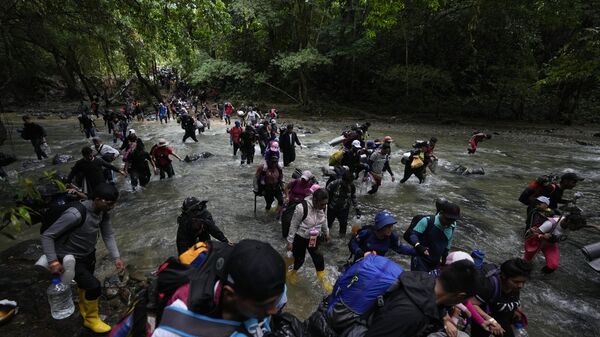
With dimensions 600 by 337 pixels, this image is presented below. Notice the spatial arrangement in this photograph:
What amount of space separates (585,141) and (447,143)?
818 cm

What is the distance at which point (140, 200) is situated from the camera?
9.23 meters

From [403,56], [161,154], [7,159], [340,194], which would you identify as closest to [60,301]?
[340,194]

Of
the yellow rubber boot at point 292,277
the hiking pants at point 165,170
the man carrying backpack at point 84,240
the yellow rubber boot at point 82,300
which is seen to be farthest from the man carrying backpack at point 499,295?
the hiking pants at point 165,170

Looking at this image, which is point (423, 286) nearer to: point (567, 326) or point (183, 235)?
point (183, 235)

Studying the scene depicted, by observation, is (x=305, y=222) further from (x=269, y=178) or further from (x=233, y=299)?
(x=233, y=299)

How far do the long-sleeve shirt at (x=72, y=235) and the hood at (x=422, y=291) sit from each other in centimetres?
341

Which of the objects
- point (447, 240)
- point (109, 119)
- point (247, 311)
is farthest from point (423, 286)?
point (109, 119)

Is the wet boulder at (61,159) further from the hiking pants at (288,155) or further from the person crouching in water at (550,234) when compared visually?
the person crouching in water at (550,234)

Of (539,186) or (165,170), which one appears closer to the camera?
(539,186)

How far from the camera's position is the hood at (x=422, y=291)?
2.13m

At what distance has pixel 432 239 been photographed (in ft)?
14.2

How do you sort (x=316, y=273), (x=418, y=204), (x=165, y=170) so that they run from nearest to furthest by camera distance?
(x=316, y=273)
(x=418, y=204)
(x=165, y=170)

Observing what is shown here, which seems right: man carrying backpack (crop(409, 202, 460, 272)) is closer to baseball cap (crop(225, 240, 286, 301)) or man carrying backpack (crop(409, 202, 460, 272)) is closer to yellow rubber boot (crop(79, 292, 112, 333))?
baseball cap (crop(225, 240, 286, 301))

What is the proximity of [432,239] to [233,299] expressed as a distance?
353cm
